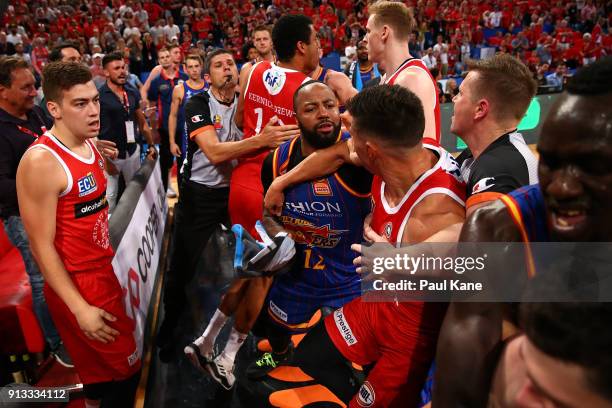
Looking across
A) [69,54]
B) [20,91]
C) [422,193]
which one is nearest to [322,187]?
[422,193]

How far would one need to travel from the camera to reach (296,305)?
299 cm

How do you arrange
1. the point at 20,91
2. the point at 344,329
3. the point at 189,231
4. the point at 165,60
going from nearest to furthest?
the point at 344,329 < the point at 20,91 < the point at 189,231 < the point at 165,60

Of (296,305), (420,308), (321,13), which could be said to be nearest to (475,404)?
(420,308)

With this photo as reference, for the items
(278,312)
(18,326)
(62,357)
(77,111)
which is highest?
(77,111)

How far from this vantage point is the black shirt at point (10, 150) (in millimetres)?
3004

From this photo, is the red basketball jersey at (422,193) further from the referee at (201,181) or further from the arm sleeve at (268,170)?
the referee at (201,181)

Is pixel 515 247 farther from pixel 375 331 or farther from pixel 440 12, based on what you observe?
pixel 440 12

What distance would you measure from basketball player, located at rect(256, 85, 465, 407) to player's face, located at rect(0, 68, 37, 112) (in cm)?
221

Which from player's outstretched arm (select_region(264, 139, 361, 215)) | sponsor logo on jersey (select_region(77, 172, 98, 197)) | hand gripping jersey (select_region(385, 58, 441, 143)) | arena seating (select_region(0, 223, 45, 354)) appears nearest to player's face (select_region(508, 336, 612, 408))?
player's outstretched arm (select_region(264, 139, 361, 215))

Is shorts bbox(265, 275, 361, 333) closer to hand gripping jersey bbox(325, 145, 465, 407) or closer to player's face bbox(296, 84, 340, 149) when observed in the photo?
hand gripping jersey bbox(325, 145, 465, 407)

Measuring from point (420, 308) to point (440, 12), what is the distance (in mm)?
16664

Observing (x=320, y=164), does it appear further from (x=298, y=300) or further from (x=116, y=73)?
(x=116, y=73)

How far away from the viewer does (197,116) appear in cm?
373

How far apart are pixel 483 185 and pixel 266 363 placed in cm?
211
